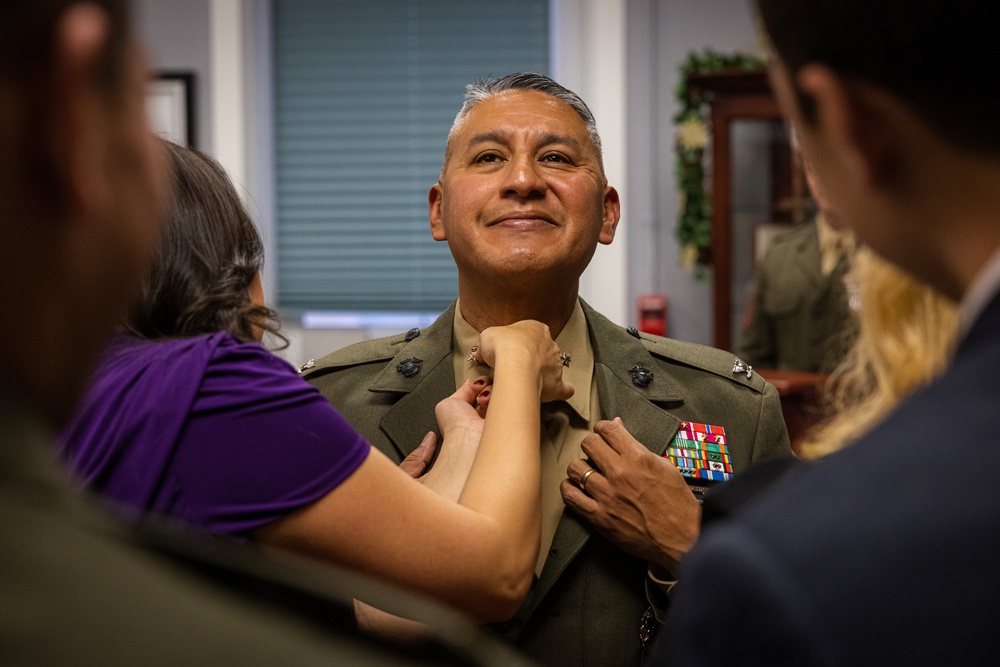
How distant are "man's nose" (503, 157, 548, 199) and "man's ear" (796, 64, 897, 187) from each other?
3.29ft

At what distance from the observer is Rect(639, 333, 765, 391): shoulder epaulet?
5.37ft

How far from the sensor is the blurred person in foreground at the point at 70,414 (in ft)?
1.27

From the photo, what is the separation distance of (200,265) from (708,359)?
0.89 m

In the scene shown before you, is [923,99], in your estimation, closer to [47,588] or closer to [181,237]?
[47,588]

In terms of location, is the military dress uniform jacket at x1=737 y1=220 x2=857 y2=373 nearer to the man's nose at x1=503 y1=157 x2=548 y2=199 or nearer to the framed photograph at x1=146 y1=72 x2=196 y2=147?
the man's nose at x1=503 y1=157 x2=548 y2=199

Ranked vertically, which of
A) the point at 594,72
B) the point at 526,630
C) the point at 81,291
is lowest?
the point at 526,630

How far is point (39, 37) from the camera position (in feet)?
1.36

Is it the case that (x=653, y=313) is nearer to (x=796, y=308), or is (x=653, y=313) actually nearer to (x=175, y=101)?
(x=796, y=308)

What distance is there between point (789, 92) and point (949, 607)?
307mm

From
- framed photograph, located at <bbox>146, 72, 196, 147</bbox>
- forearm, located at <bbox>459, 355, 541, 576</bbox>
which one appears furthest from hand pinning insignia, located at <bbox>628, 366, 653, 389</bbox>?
framed photograph, located at <bbox>146, 72, 196, 147</bbox>

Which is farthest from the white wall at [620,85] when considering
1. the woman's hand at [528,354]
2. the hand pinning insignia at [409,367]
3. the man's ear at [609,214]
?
the woman's hand at [528,354]

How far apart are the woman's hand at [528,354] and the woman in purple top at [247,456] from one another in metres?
0.20

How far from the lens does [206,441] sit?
0.97 m

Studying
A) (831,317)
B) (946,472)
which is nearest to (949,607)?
(946,472)
